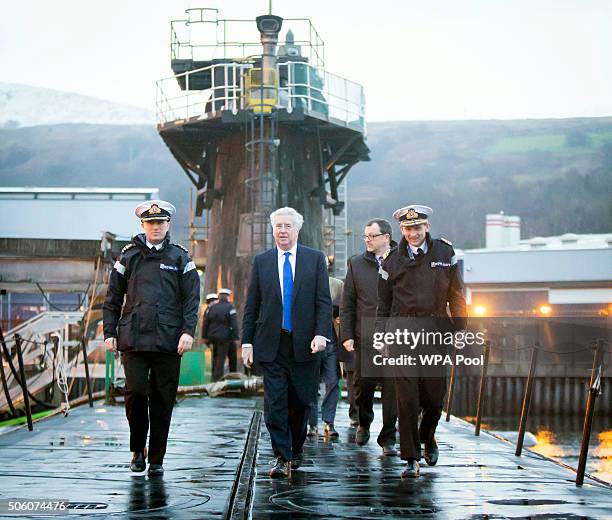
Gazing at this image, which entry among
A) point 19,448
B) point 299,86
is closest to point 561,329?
point 299,86

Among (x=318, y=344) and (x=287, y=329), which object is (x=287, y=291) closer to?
(x=287, y=329)

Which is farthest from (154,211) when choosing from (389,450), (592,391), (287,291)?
(592,391)

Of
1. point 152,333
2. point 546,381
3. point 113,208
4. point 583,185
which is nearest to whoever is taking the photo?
point 152,333

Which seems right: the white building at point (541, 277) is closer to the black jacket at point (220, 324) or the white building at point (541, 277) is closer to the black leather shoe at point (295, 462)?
the black jacket at point (220, 324)

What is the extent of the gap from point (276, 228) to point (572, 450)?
Answer: 59.4ft

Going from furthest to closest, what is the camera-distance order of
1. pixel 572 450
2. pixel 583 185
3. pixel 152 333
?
pixel 583 185
pixel 572 450
pixel 152 333

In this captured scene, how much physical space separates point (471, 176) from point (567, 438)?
150357 mm

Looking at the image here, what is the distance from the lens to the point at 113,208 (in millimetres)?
45688

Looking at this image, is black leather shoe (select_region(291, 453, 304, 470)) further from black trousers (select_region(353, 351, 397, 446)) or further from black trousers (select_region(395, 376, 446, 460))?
black trousers (select_region(353, 351, 397, 446))

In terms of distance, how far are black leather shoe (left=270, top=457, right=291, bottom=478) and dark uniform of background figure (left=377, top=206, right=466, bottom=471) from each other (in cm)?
85

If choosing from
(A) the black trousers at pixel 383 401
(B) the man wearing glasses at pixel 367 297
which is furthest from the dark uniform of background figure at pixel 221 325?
(B) the man wearing glasses at pixel 367 297

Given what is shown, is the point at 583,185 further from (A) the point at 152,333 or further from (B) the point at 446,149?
(A) the point at 152,333

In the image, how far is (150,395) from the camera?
869 cm

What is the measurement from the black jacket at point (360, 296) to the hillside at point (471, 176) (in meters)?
116
